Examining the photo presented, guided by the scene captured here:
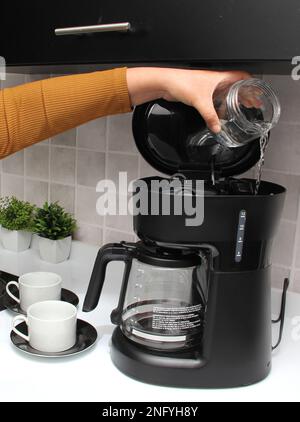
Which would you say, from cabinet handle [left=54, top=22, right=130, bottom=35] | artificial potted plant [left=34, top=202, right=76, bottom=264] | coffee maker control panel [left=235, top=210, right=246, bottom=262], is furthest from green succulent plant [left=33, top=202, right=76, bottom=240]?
coffee maker control panel [left=235, top=210, right=246, bottom=262]

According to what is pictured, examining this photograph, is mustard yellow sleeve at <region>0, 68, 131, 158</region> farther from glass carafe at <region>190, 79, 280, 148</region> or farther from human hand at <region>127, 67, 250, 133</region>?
glass carafe at <region>190, 79, 280, 148</region>

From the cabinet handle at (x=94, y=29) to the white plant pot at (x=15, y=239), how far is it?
646 millimetres

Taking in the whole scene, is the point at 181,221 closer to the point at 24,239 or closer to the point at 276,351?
the point at 276,351

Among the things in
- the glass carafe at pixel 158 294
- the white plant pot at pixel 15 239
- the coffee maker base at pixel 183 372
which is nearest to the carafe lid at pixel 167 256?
the glass carafe at pixel 158 294

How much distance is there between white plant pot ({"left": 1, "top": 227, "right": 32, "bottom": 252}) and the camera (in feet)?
4.34

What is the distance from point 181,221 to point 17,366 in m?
0.35

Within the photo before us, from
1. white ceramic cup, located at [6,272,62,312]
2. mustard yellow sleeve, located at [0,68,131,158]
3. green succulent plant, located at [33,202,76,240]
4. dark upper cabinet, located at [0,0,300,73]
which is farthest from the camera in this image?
green succulent plant, located at [33,202,76,240]

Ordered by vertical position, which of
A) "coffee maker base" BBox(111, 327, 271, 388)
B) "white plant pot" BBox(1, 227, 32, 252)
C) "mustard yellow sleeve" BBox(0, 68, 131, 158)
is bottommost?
"white plant pot" BBox(1, 227, 32, 252)

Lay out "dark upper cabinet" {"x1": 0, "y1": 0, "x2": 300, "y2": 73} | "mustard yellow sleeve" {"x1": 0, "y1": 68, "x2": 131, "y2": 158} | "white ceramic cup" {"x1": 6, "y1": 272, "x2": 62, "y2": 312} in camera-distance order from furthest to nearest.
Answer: "white ceramic cup" {"x1": 6, "y1": 272, "x2": 62, "y2": 312} < "mustard yellow sleeve" {"x1": 0, "y1": 68, "x2": 131, "y2": 158} < "dark upper cabinet" {"x1": 0, "y1": 0, "x2": 300, "y2": 73}

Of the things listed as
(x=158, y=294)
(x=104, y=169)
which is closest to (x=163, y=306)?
(x=158, y=294)

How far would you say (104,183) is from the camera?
122 cm

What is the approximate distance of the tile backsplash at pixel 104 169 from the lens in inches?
38.1

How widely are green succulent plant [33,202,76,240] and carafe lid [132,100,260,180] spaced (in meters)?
0.45

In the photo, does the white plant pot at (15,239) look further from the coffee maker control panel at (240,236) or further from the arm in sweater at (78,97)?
the coffee maker control panel at (240,236)
